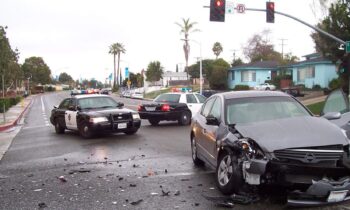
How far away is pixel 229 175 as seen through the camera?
21.2ft

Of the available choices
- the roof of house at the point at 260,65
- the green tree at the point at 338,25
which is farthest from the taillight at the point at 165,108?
the roof of house at the point at 260,65

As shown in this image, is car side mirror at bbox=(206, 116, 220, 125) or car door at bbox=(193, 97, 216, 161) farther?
car door at bbox=(193, 97, 216, 161)

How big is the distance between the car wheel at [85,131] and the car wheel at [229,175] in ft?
27.7

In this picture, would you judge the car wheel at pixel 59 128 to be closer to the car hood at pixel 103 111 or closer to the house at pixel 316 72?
the car hood at pixel 103 111

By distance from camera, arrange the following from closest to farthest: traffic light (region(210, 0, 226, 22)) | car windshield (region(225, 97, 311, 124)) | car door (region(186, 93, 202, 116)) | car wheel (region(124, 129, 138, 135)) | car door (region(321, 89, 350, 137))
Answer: car windshield (region(225, 97, 311, 124))
car door (region(321, 89, 350, 137))
car wheel (region(124, 129, 138, 135))
car door (region(186, 93, 202, 116))
traffic light (region(210, 0, 226, 22))

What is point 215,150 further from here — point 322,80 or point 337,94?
point 322,80

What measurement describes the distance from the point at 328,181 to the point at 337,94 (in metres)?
3.63

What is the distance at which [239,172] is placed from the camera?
6.22 metres

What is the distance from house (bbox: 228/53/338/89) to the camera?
52156 mm

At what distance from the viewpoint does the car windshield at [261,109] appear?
23.9ft

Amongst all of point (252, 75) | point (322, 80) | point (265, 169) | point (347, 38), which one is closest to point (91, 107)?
point (265, 169)

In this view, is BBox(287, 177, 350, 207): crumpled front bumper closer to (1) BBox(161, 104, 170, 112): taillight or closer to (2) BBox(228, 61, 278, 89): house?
(1) BBox(161, 104, 170, 112): taillight

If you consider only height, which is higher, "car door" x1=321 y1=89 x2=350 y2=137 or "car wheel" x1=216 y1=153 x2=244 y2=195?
"car door" x1=321 y1=89 x2=350 y2=137

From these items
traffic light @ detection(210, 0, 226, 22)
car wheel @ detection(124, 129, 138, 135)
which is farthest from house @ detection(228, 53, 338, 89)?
car wheel @ detection(124, 129, 138, 135)
